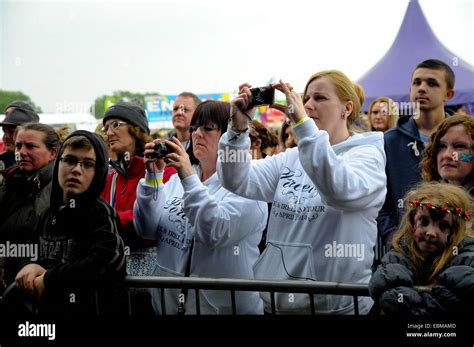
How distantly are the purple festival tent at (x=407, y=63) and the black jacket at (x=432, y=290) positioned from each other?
15.8ft

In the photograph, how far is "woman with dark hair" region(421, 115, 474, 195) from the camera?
10.9ft

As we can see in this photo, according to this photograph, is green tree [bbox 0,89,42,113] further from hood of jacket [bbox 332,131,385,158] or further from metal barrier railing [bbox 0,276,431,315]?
hood of jacket [bbox 332,131,385,158]

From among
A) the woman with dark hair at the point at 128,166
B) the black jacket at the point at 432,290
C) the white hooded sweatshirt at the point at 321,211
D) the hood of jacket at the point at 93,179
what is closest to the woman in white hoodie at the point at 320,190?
the white hooded sweatshirt at the point at 321,211

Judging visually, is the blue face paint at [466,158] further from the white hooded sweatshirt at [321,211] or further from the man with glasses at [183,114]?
the man with glasses at [183,114]

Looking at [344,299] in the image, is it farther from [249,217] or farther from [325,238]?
[249,217]

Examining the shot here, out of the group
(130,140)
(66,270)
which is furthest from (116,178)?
(66,270)

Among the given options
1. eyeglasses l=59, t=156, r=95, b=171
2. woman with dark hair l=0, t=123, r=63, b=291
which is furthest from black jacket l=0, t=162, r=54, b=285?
eyeglasses l=59, t=156, r=95, b=171

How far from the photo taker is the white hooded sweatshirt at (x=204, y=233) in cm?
343

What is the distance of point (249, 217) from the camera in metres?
3.57

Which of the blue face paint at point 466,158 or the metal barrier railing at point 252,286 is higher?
the blue face paint at point 466,158

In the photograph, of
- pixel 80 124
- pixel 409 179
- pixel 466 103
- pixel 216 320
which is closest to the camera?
pixel 216 320

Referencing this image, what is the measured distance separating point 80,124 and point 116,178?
4.83 meters

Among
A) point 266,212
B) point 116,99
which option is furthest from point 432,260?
point 116,99

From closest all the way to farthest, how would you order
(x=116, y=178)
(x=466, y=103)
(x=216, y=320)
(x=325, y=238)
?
(x=325, y=238), (x=216, y=320), (x=116, y=178), (x=466, y=103)
